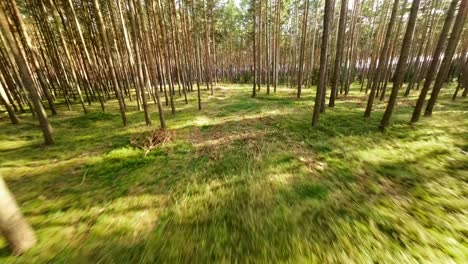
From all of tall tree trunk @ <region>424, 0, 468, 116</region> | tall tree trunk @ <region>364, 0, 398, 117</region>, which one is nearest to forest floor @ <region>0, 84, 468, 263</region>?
tall tree trunk @ <region>364, 0, 398, 117</region>

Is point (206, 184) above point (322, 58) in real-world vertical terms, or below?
below

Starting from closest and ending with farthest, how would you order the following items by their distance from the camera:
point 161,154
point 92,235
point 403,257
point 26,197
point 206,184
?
point 403,257
point 92,235
point 26,197
point 206,184
point 161,154

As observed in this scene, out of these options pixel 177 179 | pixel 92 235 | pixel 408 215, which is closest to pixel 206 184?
pixel 177 179

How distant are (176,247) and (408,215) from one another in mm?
5127

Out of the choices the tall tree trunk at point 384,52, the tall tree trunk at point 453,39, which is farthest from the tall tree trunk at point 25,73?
the tall tree trunk at point 453,39

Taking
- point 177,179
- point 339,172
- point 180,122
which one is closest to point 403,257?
point 339,172

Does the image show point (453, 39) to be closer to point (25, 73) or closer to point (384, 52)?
point (384, 52)

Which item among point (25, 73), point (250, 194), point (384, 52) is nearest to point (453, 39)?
point (384, 52)

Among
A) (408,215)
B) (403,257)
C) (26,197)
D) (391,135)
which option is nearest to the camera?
(403,257)

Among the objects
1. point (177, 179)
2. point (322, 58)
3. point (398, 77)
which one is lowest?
point (177, 179)

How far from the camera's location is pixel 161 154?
8.36 meters

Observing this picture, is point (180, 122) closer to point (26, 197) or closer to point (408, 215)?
point (26, 197)

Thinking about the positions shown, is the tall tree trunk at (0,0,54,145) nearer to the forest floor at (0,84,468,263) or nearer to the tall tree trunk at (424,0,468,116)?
the forest floor at (0,84,468,263)

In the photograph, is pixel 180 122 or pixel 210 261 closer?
pixel 210 261
